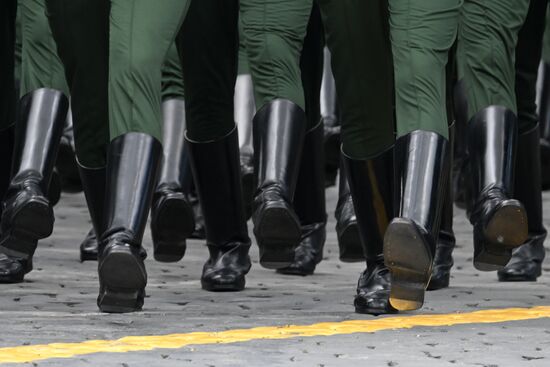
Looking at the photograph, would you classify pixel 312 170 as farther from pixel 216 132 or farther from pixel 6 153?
pixel 6 153

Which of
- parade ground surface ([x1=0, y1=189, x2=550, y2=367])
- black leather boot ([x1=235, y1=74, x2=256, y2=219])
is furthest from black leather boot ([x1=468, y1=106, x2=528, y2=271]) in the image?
black leather boot ([x1=235, y1=74, x2=256, y2=219])

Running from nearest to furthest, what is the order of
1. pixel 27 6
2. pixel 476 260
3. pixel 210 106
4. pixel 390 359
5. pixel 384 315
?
pixel 390 359 → pixel 384 315 → pixel 476 260 → pixel 210 106 → pixel 27 6

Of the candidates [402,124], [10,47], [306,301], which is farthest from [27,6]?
[402,124]

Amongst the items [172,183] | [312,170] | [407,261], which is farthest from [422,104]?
[172,183]

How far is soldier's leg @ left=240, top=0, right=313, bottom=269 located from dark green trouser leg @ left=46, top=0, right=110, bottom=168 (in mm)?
478

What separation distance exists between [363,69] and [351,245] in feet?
3.33

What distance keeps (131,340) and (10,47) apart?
7.15 ft

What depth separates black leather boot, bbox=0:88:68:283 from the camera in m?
5.91

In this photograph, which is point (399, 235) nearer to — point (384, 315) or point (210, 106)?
point (384, 315)

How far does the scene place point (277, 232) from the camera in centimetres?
562

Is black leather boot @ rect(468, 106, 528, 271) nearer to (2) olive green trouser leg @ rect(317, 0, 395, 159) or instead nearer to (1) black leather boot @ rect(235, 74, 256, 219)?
(2) olive green trouser leg @ rect(317, 0, 395, 159)

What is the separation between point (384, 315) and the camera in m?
5.29

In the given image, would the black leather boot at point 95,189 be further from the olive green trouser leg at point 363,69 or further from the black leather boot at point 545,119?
the black leather boot at point 545,119

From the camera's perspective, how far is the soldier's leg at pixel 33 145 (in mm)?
5918
